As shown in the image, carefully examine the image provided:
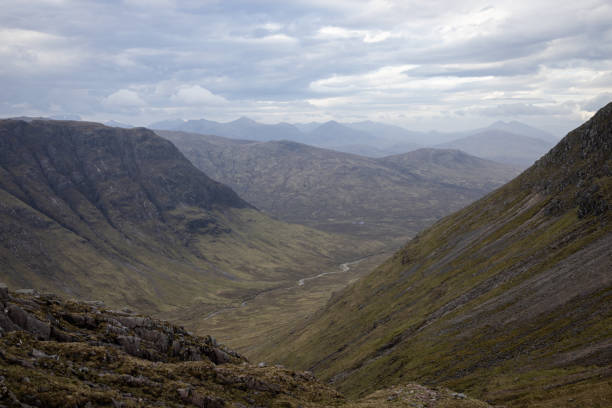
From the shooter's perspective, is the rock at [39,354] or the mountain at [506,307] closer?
the rock at [39,354]

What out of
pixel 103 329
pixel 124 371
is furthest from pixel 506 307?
pixel 103 329

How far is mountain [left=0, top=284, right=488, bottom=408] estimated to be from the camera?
2684 centimetres

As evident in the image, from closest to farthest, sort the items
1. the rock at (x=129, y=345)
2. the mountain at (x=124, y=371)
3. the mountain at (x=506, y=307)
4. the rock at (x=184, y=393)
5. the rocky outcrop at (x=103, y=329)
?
the mountain at (x=124, y=371), the rock at (x=184, y=393), the rocky outcrop at (x=103, y=329), the rock at (x=129, y=345), the mountain at (x=506, y=307)

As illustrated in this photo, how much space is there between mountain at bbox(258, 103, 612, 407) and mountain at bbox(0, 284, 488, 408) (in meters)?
20.5

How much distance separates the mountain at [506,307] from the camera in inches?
2297

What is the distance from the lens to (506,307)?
8238cm

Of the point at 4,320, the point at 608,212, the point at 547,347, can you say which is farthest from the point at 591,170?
the point at 4,320

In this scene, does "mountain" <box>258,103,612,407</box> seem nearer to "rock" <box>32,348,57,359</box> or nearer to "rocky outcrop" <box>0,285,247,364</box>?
"rocky outcrop" <box>0,285,247,364</box>

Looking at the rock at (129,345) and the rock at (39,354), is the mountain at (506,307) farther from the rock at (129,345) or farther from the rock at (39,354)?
the rock at (39,354)

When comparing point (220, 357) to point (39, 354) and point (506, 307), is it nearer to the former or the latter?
point (39, 354)

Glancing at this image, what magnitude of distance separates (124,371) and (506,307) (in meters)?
78.0

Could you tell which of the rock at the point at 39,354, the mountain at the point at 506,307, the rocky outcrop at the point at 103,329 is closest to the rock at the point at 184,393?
the rock at the point at 39,354

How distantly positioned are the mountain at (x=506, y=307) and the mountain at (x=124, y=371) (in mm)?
20467

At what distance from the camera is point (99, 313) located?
50.8m
